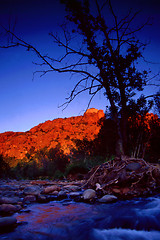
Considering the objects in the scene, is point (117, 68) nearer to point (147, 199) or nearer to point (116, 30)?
point (116, 30)

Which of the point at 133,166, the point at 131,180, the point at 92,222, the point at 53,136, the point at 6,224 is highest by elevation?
the point at 53,136

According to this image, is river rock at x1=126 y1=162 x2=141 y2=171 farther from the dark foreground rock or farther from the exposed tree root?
the dark foreground rock

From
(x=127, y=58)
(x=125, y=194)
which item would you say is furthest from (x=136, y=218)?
(x=127, y=58)

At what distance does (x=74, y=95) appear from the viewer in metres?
6.60

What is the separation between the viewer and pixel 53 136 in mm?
17281

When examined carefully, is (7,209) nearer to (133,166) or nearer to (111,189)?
(111,189)

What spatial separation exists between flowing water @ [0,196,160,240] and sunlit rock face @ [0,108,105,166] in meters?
11.4

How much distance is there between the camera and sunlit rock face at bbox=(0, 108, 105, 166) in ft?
50.3

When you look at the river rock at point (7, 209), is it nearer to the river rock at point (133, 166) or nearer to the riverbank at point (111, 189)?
the riverbank at point (111, 189)

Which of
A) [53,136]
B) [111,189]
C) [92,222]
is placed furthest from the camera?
[53,136]

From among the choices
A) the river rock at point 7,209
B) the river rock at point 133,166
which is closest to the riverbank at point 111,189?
the river rock at point 133,166

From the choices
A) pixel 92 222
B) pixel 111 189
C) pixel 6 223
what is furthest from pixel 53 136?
pixel 6 223

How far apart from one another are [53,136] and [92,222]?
616 inches

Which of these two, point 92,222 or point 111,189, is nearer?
point 92,222
